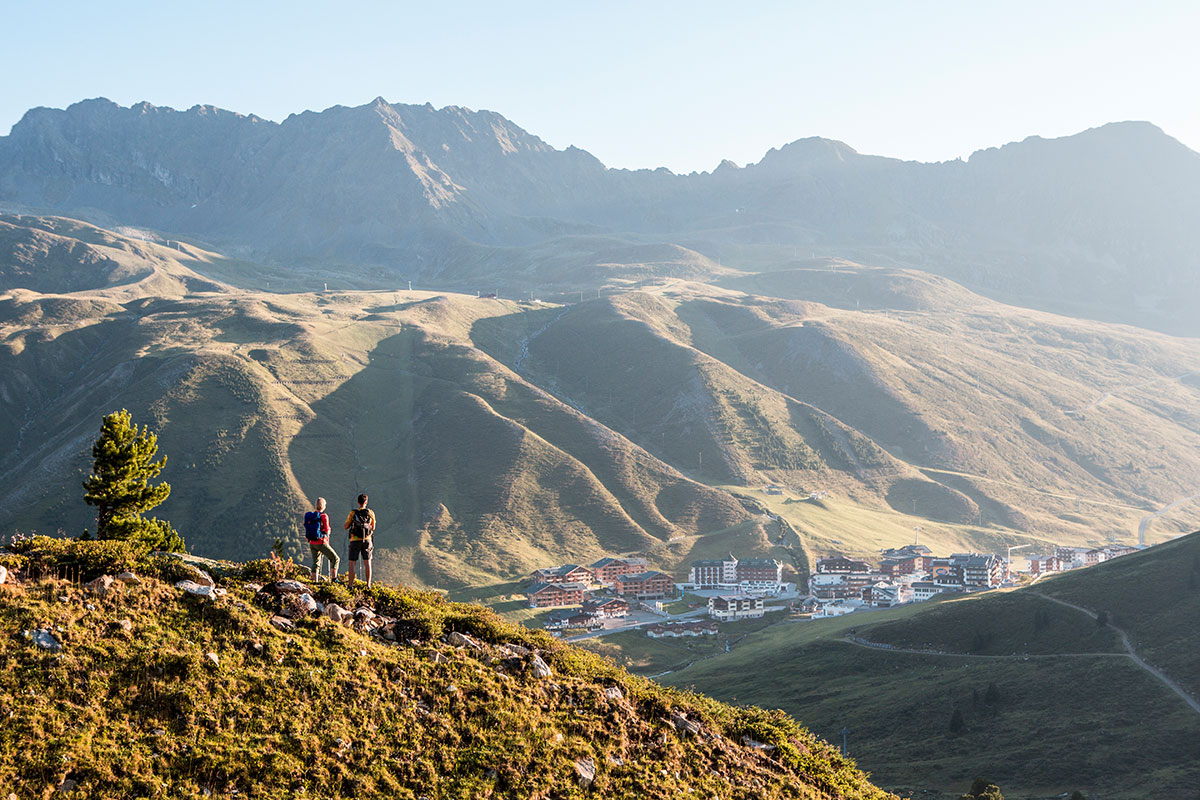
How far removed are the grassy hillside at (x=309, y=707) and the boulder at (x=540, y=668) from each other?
15cm

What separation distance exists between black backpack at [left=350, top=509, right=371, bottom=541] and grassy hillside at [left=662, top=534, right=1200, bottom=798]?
199 ft

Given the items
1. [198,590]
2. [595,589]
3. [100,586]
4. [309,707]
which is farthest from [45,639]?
[595,589]

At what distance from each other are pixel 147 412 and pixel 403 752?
19299 centimetres

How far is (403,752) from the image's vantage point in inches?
736

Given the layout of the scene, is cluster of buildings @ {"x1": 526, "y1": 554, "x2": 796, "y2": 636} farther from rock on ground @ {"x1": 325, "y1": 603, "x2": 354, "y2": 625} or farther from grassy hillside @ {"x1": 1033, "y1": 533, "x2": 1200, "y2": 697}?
rock on ground @ {"x1": 325, "y1": 603, "x2": 354, "y2": 625}

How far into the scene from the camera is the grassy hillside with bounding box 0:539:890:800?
16484 millimetres

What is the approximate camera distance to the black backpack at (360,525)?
81.2 ft

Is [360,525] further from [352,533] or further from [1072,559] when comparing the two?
[1072,559]

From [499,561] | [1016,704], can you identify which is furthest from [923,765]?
[499,561]

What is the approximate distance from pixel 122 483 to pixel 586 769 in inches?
978

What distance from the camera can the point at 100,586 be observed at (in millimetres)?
19531

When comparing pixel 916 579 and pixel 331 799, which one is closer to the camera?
pixel 331 799

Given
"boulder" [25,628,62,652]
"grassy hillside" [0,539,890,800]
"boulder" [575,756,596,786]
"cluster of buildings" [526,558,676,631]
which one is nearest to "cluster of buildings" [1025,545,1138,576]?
"cluster of buildings" [526,558,676,631]

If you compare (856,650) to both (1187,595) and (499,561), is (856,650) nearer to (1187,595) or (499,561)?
(1187,595)
